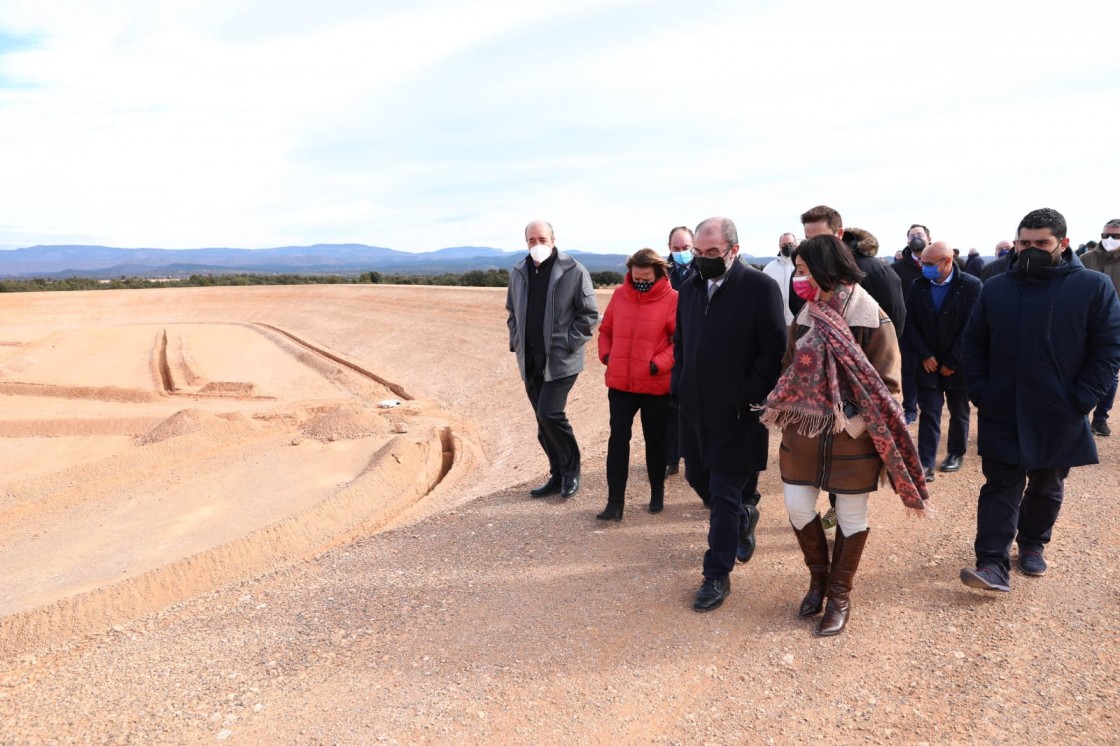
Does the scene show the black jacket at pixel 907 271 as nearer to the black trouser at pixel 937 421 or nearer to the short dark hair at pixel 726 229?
the black trouser at pixel 937 421

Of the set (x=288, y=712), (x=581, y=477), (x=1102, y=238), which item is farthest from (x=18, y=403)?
(x=1102, y=238)

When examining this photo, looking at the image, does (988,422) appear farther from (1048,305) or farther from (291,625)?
(291,625)

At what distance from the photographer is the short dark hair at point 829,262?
3586 mm

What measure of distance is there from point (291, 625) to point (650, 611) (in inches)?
79.9

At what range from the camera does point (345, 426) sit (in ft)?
37.9

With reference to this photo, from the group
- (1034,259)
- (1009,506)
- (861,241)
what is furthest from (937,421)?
(1034,259)

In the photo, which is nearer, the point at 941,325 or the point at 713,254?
the point at 713,254

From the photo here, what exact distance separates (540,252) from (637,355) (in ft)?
4.10

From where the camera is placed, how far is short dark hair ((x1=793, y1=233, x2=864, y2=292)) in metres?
3.59

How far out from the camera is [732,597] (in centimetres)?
437

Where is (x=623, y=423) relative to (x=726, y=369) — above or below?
below

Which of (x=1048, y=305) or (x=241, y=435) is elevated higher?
(x=1048, y=305)

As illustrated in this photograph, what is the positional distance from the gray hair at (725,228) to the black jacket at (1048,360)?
1509 millimetres

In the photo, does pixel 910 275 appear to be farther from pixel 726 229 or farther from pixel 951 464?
pixel 726 229
